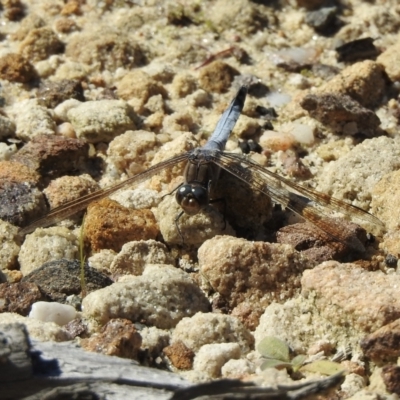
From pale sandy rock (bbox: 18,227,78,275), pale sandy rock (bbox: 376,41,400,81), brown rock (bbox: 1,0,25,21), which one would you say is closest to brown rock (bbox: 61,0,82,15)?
brown rock (bbox: 1,0,25,21)

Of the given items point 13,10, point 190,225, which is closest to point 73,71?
point 13,10

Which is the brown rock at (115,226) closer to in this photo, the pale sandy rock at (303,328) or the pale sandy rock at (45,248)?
the pale sandy rock at (45,248)

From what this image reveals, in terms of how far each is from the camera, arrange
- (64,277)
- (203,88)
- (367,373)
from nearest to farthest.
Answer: (367,373) → (64,277) → (203,88)

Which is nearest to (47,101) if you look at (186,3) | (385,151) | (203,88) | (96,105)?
(96,105)

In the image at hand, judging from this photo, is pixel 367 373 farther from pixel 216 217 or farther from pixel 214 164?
pixel 214 164

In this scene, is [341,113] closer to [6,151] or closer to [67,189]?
[67,189]

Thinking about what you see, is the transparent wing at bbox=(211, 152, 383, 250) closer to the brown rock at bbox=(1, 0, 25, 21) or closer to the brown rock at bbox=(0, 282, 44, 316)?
the brown rock at bbox=(0, 282, 44, 316)
